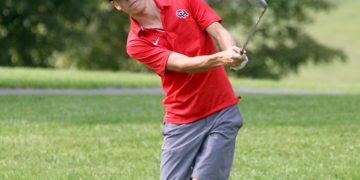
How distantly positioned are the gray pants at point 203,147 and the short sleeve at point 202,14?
0.58m

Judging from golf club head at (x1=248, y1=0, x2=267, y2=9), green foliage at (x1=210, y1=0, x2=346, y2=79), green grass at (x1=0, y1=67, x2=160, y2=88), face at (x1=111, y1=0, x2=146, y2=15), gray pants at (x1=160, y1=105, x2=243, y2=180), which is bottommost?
green foliage at (x1=210, y1=0, x2=346, y2=79)

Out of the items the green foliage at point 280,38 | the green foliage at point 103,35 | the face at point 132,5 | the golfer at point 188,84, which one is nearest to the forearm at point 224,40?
the golfer at point 188,84

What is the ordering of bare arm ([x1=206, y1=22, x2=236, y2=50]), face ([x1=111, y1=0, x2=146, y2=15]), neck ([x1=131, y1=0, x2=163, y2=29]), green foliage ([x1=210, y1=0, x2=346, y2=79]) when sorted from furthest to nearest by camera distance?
green foliage ([x1=210, y1=0, x2=346, y2=79]), bare arm ([x1=206, y1=22, x2=236, y2=50]), neck ([x1=131, y1=0, x2=163, y2=29]), face ([x1=111, y1=0, x2=146, y2=15])

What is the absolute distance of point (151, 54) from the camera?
495 cm

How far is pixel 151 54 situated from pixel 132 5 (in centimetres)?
33

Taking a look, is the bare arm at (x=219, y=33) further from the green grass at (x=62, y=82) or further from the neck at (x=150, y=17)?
the green grass at (x=62, y=82)

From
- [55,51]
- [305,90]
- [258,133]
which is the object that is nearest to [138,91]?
[305,90]

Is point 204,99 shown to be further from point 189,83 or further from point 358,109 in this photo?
point 358,109

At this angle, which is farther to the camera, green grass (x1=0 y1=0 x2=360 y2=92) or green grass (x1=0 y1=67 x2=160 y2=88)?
green grass (x1=0 y1=0 x2=360 y2=92)

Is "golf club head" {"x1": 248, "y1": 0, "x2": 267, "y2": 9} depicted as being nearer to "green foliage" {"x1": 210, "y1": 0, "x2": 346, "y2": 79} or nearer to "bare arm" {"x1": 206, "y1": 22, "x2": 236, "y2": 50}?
"bare arm" {"x1": 206, "y1": 22, "x2": 236, "y2": 50}

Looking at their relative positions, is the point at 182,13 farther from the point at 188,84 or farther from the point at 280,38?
the point at 280,38

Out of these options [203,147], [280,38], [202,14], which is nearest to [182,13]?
[202,14]

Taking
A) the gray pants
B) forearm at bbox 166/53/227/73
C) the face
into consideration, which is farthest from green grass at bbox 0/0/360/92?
forearm at bbox 166/53/227/73

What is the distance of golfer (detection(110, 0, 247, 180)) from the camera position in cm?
498
